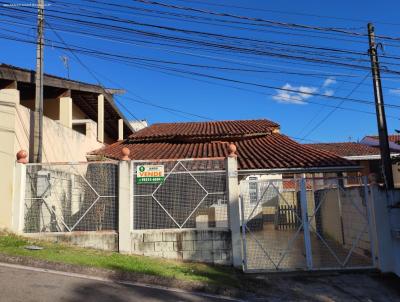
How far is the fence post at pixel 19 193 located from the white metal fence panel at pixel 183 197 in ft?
9.32

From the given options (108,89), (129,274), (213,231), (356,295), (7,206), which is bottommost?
(356,295)

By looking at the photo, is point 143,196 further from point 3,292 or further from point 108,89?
point 108,89

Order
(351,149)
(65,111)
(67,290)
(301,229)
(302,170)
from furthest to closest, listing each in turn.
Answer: (351,149) → (65,111) → (302,170) → (301,229) → (67,290)

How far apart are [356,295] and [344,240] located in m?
4.12

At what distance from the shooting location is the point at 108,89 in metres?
19.1

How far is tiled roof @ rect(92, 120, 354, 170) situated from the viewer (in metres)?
12.5

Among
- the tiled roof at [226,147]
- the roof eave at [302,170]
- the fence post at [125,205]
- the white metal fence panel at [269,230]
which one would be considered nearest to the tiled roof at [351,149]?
the tiled roof at [226,147]

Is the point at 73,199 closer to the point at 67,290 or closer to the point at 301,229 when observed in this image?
the point at 67,290

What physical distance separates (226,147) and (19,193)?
25.8ft

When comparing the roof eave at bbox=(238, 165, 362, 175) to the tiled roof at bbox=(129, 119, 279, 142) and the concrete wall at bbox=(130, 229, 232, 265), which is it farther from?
the tiled roof at bbox=(129, 119, 279, 142)

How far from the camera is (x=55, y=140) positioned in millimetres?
13570

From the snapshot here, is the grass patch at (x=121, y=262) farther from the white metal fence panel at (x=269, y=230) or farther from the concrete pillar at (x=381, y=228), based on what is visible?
the concrete pillar at (x=381, y=228)

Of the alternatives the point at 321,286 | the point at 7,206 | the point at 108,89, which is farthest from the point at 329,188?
the point at 108,89

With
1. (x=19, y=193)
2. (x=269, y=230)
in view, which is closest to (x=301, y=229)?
(x=269, y=230)
